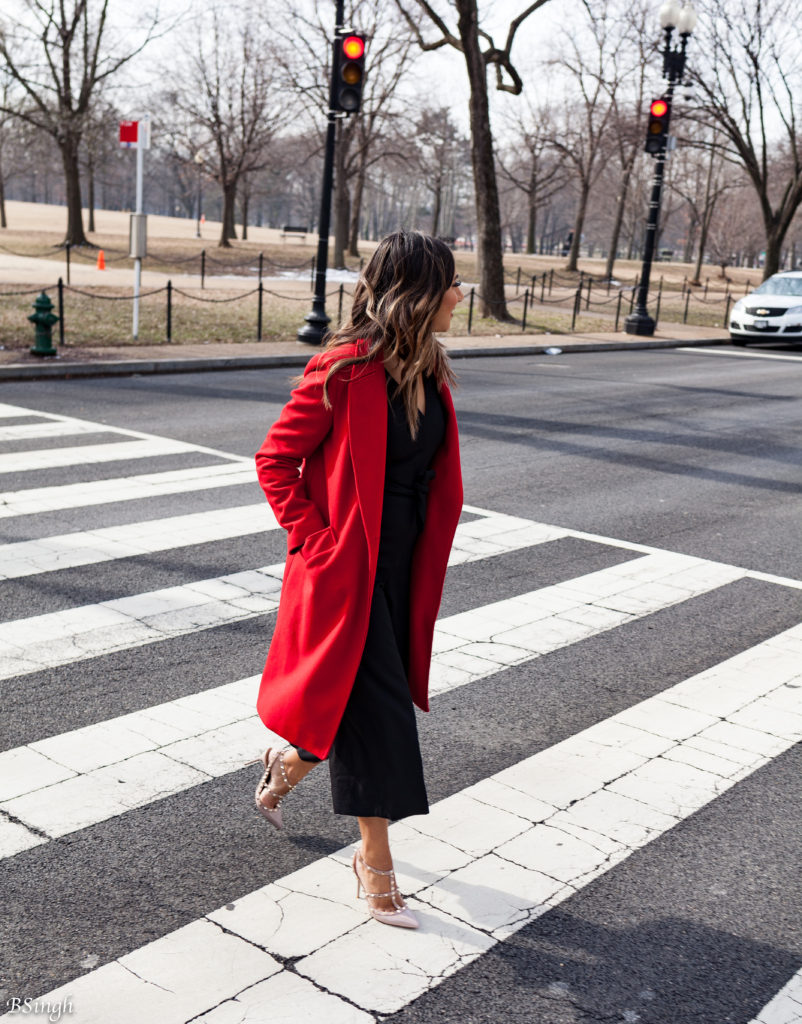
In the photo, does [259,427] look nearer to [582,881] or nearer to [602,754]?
[602,754]

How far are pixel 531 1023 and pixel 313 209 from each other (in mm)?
113388

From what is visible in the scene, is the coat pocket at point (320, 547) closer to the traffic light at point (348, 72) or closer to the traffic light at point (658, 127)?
the traffic light at point (348, 72)

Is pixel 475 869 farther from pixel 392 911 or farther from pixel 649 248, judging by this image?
pixel 649 248

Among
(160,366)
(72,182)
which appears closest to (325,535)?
(160,366)

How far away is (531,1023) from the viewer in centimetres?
272

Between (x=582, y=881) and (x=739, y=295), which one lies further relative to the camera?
(x=739, y=295)

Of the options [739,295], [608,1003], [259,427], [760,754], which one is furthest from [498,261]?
[739,295]

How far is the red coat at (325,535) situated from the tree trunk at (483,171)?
74.8 ft

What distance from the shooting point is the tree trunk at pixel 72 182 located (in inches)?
1441

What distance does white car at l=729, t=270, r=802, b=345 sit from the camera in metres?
25.5

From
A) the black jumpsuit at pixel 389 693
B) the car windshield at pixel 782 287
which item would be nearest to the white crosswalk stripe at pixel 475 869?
the black jumpsuit at pixel 389 693

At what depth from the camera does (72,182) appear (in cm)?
3866

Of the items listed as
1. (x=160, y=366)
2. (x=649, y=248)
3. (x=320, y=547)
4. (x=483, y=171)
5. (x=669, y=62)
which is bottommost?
(x=160, y=366)

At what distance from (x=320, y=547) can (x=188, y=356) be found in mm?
12989
